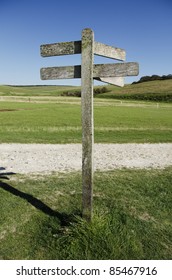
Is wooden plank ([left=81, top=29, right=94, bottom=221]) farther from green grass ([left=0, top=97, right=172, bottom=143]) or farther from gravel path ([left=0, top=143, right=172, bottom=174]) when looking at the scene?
green grass ([left=0, top=97, right=172, bottom=143])

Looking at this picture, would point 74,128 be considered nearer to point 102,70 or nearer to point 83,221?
point 83,221

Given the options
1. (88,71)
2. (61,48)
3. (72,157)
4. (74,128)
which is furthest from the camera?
(74,128)

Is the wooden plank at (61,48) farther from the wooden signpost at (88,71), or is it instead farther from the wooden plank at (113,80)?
the wooden plank at (113,80)

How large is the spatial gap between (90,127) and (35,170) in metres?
5.01

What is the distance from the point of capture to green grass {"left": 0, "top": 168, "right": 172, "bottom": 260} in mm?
4277

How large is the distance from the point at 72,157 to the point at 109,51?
23.4 feet

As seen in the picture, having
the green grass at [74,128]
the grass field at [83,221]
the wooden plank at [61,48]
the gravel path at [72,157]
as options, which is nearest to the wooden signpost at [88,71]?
the wooden plank at [61,48]

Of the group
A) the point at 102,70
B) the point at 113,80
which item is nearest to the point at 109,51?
the point at 102,70

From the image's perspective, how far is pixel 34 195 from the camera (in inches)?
255

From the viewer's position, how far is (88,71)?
4.27m

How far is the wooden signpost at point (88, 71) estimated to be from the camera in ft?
13.9

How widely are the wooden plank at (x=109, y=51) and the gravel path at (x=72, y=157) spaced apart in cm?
517

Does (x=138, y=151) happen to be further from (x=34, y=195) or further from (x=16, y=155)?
(x=34, y=195)
